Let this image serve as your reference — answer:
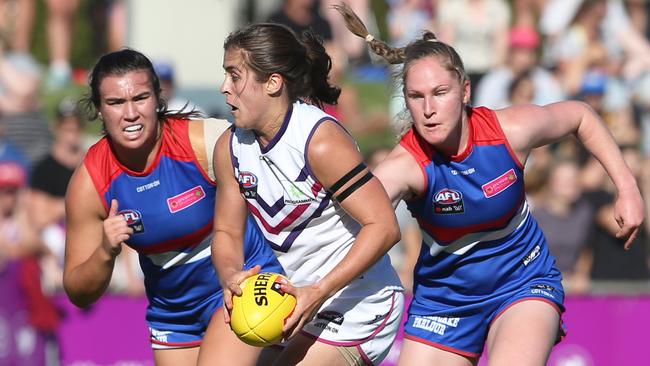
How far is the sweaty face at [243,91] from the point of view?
507 cm

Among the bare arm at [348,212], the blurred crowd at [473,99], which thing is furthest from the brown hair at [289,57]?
the blurred crowd at [473,99]

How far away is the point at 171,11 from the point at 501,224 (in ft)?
25.5

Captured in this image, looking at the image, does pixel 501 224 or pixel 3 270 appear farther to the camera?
pixel 3 270

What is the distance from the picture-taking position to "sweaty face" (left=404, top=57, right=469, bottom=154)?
5363 millimetres

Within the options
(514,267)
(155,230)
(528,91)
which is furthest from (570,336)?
(155,230)

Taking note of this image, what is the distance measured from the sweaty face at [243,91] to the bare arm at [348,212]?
11.7 inches

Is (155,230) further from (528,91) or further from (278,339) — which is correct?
(528,91)

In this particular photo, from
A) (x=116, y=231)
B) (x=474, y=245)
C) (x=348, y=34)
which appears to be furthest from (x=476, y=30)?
(x=116, y=231)

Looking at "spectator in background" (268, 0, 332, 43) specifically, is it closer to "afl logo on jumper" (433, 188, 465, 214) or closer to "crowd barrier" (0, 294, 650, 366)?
"crowd barrier" (0, 294, 650, 366)

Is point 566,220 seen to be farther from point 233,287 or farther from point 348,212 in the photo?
point 233,287

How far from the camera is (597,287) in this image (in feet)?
30.0

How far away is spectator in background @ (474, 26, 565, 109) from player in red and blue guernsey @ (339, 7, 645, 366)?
4.98 meters

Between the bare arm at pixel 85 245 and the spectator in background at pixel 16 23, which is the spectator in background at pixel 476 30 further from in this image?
the bare arm at pixel 85 245

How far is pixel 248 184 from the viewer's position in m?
5.21
